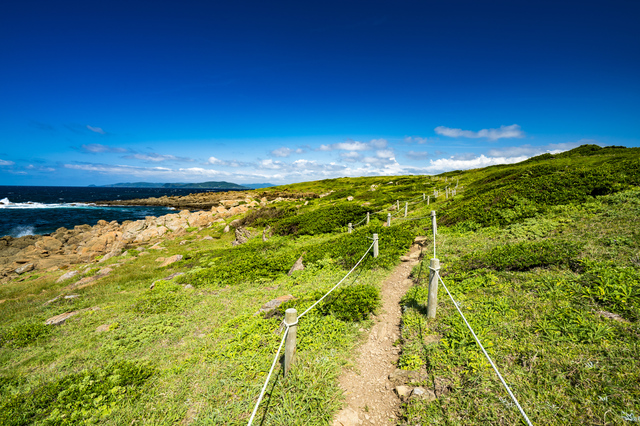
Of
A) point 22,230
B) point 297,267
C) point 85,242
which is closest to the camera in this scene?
point 297,267

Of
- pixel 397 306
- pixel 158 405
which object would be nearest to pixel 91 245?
pixel 158 405

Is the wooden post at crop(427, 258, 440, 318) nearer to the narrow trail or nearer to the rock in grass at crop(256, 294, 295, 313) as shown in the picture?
the narrow trail

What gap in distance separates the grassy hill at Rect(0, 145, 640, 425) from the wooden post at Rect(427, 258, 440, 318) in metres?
0.25

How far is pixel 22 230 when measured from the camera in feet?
134

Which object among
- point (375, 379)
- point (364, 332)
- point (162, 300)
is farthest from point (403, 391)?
point (162, 300)

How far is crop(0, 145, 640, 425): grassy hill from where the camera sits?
4273 mm

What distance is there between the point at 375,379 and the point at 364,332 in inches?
60.2

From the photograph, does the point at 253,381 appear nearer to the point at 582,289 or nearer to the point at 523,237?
the point at 582,289

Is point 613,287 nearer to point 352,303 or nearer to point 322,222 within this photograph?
point 352,303

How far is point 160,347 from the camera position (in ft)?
24.2

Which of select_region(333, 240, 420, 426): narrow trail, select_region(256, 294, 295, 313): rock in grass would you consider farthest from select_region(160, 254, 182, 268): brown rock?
select_region(333, 240, 420, 426): narrow trail

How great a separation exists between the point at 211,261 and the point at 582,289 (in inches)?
649

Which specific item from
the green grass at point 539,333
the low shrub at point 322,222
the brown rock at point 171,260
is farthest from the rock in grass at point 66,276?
the green grass at point 539,333

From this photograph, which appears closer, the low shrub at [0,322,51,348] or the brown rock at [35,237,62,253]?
the low shrub at [0,322,51,348]
